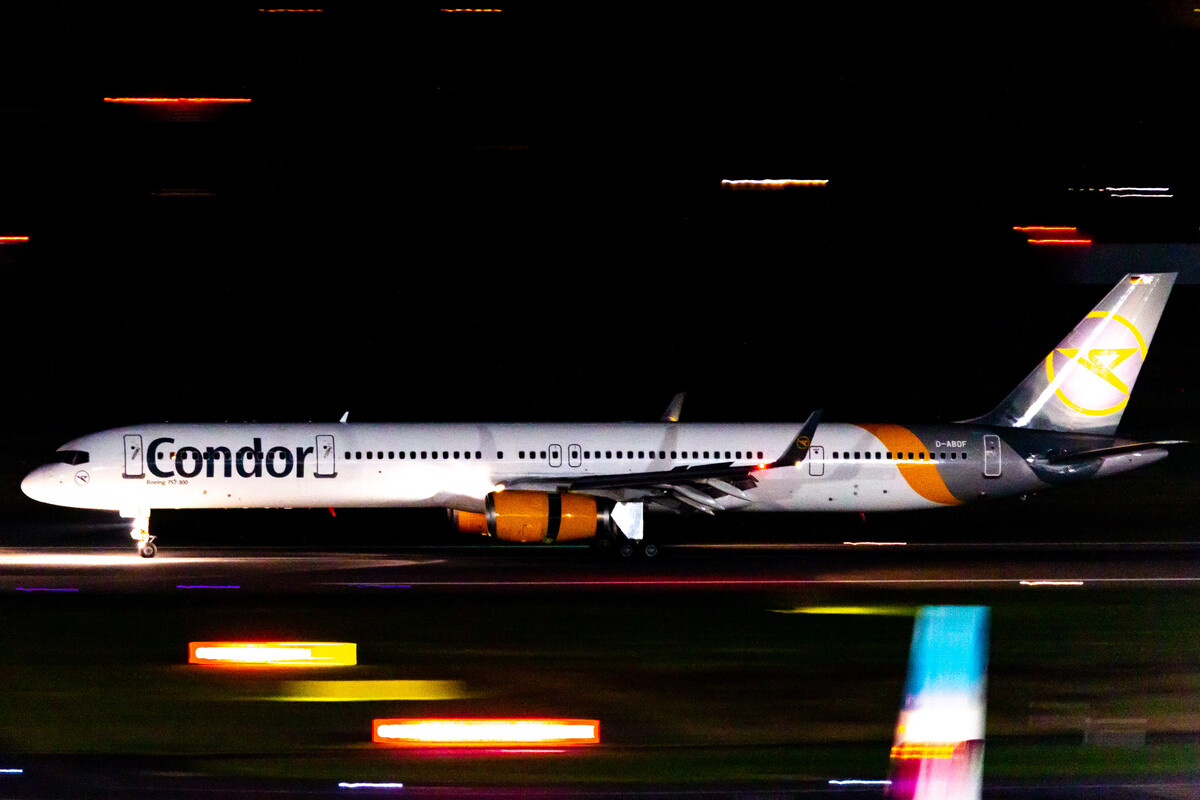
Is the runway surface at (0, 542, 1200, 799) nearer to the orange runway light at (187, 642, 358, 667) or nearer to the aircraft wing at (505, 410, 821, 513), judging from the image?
the orange runway light at (187, 642, 358, 667)

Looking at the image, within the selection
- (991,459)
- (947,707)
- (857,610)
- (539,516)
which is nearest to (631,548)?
(539,516)

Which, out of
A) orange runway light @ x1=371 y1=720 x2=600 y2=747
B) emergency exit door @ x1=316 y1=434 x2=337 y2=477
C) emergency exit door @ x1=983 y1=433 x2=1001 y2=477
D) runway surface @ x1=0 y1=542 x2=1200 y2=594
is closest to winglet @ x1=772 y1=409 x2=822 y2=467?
runway surface @ x1=0 y1=542 x2=1200 y2=594

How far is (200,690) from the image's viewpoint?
15281mm

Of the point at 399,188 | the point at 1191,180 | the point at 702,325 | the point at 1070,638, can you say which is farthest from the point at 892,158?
the point at 1070,638

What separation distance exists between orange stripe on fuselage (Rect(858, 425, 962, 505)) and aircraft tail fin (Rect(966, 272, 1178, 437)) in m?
2.51

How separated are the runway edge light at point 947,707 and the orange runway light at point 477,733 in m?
5.39

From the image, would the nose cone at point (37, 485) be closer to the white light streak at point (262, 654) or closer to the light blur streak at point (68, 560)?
the light blur streak at point (68, 560)

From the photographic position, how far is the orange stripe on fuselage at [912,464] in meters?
32.3

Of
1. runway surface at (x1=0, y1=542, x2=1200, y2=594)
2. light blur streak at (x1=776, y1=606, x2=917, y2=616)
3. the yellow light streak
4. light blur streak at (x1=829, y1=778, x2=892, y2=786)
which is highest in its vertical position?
runway surface at (x1=0, y1=542, x2=1200, y2=594)

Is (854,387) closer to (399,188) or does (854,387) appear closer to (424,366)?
(424,366)

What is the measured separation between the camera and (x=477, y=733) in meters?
12.1

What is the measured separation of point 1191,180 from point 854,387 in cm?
4192

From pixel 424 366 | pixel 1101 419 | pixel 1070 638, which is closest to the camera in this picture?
pixel 1070 638

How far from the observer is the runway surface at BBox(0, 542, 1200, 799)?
11438 mm
